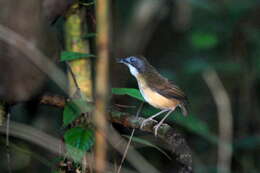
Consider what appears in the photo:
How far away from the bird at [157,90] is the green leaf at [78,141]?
65.5 inches

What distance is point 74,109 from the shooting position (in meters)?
3.32

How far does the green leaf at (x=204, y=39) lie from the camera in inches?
305

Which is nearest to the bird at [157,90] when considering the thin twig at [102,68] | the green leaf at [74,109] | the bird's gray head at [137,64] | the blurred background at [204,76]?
the bird's gray head at [137,64]

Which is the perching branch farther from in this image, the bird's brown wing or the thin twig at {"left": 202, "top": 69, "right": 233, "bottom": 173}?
the thin twig at {"left": 202, "top": 69, "right": 233, "bottom": 173}

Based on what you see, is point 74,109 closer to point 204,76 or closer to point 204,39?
point 204,76

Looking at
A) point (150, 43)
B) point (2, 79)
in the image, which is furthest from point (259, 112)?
point (2, 79)

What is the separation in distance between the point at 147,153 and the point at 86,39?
4067 millimetres

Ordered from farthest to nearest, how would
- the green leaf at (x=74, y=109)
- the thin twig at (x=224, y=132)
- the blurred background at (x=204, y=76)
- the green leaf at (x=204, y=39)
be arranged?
the green leaf at (x=204, y=39) → the blurred background at (x=204, y=76) → the thin twig at (x=224, y=132) → the green leaf at (x=74, y=109)

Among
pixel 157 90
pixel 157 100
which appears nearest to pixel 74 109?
pixel 157 100

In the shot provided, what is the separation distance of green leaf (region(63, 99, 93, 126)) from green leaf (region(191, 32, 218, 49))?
15.2ft

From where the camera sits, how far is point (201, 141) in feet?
27.0

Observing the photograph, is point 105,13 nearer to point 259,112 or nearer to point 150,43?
point 259,112

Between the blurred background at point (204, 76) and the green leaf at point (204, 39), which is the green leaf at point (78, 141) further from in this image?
the green leaf at point (204, 39)

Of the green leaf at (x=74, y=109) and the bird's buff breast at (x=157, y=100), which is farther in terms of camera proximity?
the bird's buff breast at (x=157, y=100)
